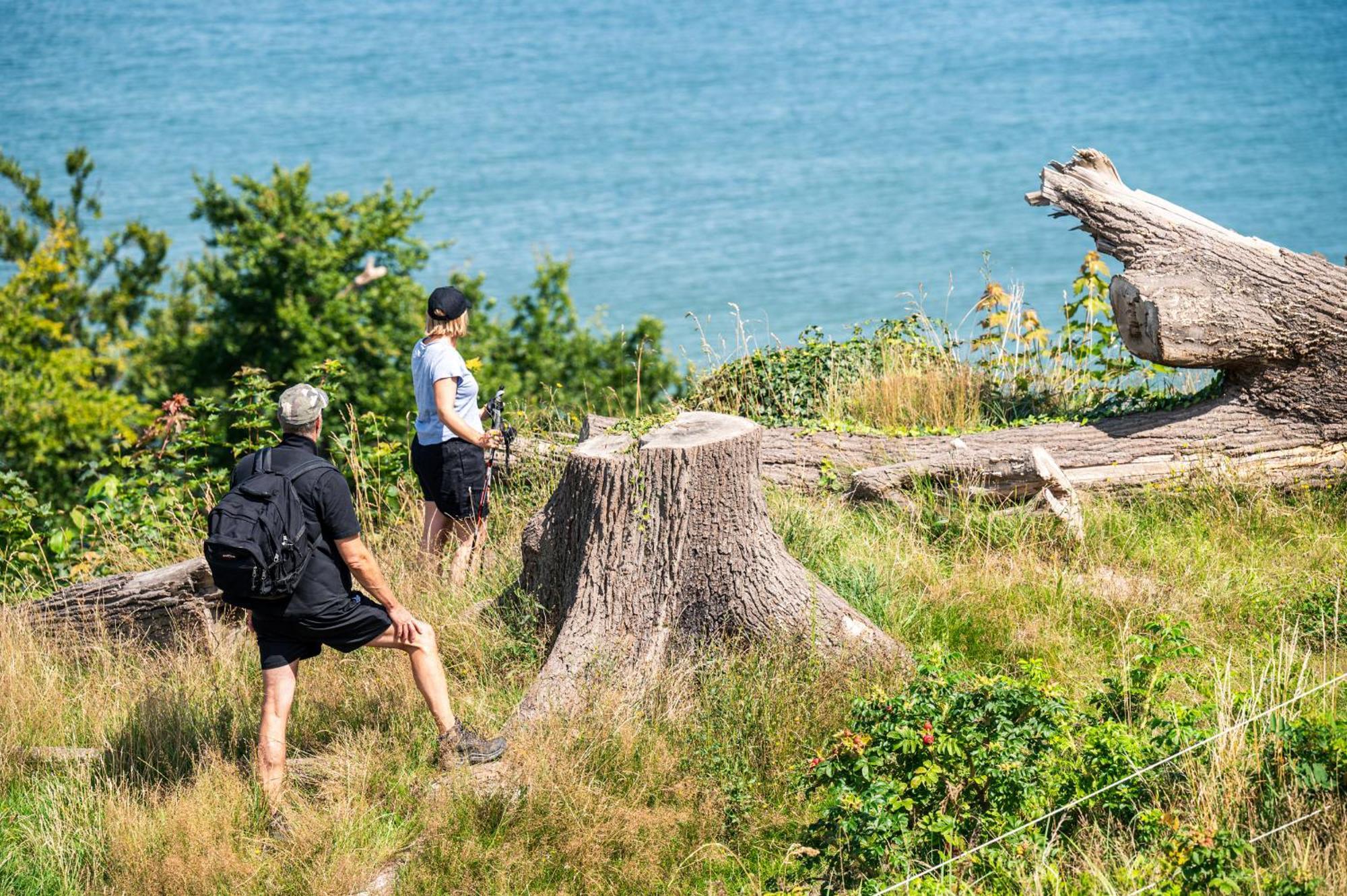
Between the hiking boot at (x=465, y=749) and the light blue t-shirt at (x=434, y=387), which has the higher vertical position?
the light blue t-shirt at (x=434, y=387)

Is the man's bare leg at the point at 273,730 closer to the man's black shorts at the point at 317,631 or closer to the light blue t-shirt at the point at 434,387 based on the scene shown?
the man's black shorts at the point at 317,631

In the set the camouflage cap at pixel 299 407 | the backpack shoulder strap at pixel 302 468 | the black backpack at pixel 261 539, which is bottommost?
the black backpack at pixel 261 539

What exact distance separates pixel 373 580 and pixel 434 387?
6.23 feet

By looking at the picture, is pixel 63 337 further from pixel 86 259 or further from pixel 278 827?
pixel 278 827

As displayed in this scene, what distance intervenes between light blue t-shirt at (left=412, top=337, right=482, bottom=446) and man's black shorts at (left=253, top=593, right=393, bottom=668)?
6.16 ft

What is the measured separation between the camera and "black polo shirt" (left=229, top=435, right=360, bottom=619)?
15.4 feet

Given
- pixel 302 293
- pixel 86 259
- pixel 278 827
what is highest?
pixel 86 259

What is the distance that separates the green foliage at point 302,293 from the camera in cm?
1638

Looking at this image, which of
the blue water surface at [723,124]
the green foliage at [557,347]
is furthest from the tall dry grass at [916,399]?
the blue water surface at [723,124]

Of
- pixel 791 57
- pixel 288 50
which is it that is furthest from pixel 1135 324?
pixel 288 50

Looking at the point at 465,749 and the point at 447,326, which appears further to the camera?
the point at 447,326

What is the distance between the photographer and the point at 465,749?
16.2ft

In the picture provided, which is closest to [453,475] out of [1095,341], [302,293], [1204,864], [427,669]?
[427,669]

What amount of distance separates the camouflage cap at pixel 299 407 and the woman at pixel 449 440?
1623mm
